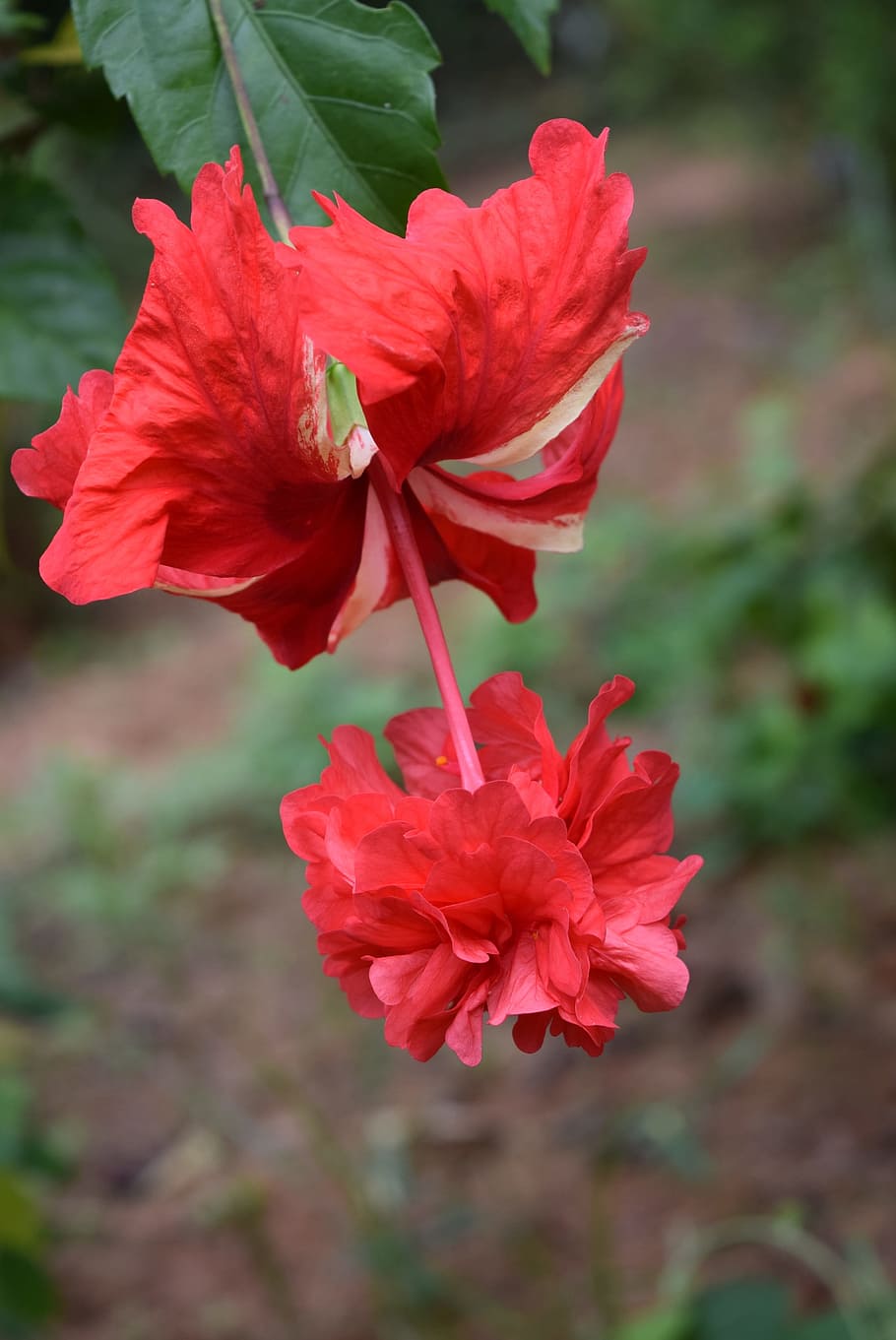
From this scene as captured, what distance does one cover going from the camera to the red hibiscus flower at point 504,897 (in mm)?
388

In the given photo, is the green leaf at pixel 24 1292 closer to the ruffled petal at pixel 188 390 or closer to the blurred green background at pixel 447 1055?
the blurred green background at pixel 447 1055

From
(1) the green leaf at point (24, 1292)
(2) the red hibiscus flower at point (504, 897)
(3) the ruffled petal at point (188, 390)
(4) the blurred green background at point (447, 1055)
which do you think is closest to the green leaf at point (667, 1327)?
(4) the blurred green background at point (447, 1055)

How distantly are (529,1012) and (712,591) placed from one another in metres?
2.00

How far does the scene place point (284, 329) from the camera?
0.40 metres

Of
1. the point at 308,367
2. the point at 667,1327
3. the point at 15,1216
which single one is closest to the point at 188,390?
the point at 308,367

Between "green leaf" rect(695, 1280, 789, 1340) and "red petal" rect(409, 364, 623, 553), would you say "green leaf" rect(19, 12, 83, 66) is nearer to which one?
"red petal" rect(409, 364, 623, 553)

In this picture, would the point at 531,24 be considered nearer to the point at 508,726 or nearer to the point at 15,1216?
the point at 508,726

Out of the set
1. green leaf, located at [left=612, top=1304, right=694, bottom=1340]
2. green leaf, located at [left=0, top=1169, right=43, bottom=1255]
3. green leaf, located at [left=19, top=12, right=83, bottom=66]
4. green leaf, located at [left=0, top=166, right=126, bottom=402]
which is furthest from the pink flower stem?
green leaf, located at [left=612, top=1304, right=694, bottom=1340]

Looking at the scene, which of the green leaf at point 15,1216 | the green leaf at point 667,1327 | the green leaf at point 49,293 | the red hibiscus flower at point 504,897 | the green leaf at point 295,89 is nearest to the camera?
the red hibiscus flower at point 504,897

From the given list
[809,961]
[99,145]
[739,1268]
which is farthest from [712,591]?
[99,145]

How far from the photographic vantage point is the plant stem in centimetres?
48

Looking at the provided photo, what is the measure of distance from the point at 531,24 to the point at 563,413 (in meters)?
0.20

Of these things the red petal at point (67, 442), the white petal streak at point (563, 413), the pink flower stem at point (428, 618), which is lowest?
the pink flower stem at point (428, 618)

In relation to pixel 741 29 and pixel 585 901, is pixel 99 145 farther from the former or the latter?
pixel 741 29
